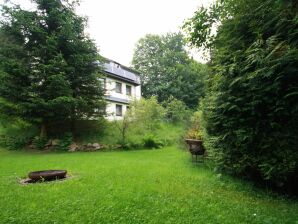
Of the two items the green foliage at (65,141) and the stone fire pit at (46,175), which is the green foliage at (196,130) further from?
the green foliage at (65,141)

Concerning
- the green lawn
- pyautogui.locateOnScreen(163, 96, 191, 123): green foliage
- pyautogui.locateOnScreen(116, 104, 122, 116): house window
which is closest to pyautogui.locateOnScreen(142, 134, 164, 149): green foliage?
the green lawn

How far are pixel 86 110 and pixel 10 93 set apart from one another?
4256mm

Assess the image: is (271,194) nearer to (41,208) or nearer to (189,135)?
(41,208)

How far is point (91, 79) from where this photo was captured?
14359 millimetres

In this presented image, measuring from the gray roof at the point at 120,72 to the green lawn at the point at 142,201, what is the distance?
17411 mm

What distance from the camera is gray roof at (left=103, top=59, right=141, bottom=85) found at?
23141 mm

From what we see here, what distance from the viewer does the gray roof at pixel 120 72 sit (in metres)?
23.1

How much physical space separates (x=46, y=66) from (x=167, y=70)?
75.9ft

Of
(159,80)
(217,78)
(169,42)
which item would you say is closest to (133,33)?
(169,42)

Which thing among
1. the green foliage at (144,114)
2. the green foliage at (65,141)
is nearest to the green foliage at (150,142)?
the green foliage at (144,114)

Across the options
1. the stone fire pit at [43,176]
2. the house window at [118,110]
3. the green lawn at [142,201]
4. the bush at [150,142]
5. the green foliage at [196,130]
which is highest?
the house window at [118,110]

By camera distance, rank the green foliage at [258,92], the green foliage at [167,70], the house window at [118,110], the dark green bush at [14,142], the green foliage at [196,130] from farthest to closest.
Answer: the green foliage at [167,70] < the house window at [118,110] < the dark green bush at [14,142] < the green foliage at [196,130] < the green foliage at [258,92]

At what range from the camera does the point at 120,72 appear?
2486cm

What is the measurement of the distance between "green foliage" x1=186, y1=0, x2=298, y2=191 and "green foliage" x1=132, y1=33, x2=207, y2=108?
23.2 m
